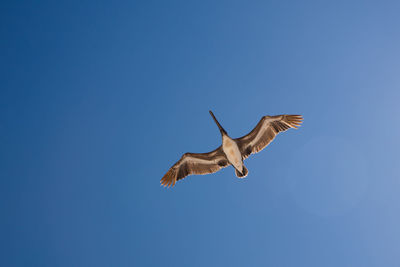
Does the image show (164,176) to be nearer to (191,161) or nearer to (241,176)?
(191,161)

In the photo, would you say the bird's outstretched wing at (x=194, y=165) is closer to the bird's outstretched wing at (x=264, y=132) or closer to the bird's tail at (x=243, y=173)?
the bird's tail at (x=243, y=173)

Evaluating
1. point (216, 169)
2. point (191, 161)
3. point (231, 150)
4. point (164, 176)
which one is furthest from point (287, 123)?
point (164, 176)

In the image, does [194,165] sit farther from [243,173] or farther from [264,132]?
[264,132]

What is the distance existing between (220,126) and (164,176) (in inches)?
183

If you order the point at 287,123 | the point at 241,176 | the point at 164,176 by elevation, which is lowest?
the point at 241,176

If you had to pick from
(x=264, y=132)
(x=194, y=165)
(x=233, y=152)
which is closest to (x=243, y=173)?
(x=233, y=152)

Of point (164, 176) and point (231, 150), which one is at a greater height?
point (164, 176)

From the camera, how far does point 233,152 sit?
17.2m

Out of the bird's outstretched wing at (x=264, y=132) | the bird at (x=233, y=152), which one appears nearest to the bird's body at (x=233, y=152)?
the bird at (x=233, y=152)

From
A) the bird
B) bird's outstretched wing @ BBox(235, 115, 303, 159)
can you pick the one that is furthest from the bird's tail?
bird's outstretched wing @ BBox(235, 115, 303, 159)

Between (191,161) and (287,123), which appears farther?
(191,161)

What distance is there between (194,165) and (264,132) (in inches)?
185

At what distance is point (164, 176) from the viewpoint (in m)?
18.4

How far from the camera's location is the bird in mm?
17297
